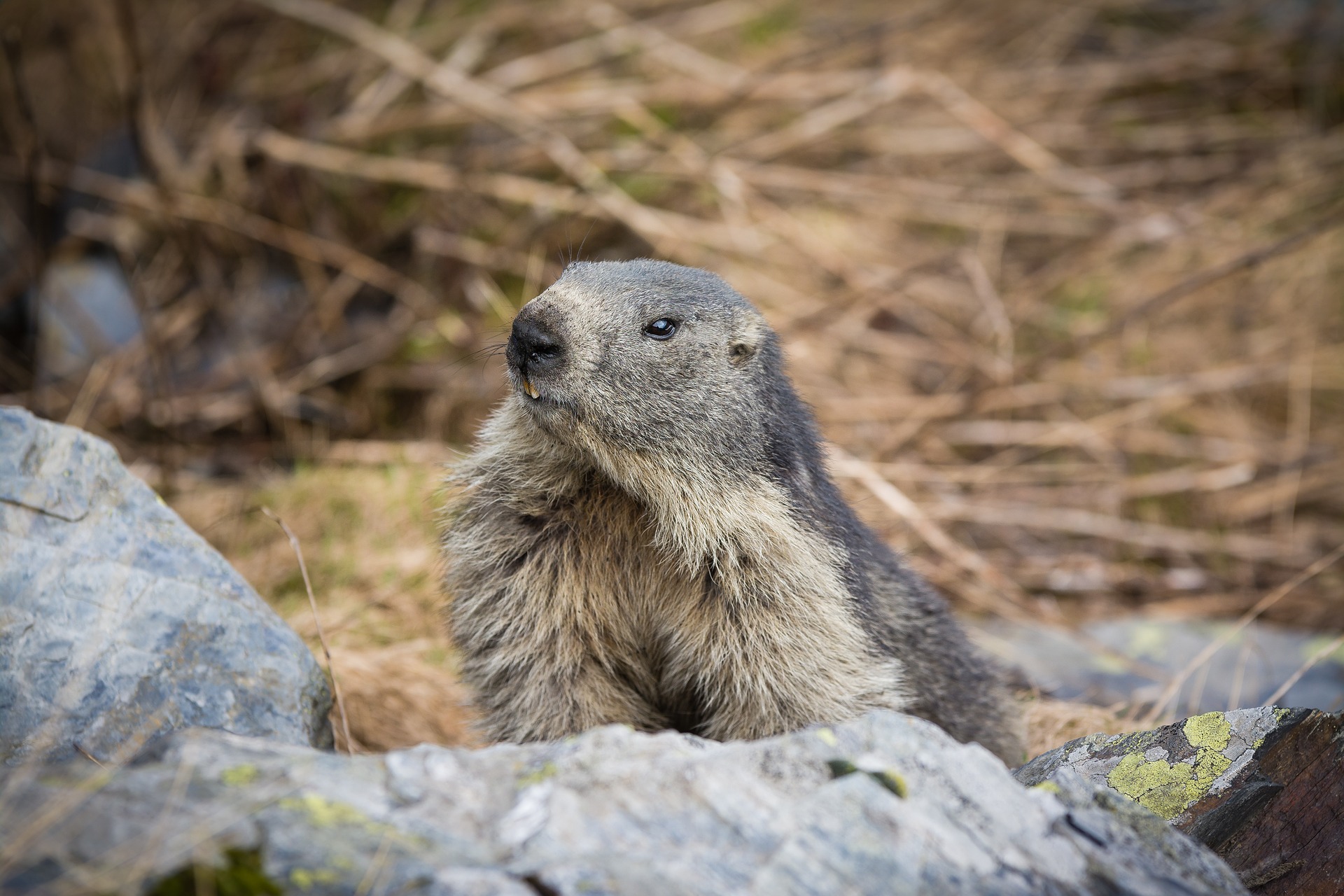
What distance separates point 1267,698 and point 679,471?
11.4 feet

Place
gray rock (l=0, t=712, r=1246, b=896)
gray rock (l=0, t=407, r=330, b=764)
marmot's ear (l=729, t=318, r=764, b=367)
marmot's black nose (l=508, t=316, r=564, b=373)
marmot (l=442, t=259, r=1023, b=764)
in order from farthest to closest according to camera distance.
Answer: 1. marmot's ear (l=729, t=318, r=764, b=367)
2. marmot (l=442, t=259, r=1023, b=764)
3. marmot's black nose (l=508, t=316, r=564, b=373)
4. gray rock (l=0, t=407, r=330, b=764)
5. gray rock (l=0, t=712, r=1246, b=896)

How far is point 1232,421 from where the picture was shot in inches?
361

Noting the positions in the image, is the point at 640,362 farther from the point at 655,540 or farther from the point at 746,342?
the point at 655,540

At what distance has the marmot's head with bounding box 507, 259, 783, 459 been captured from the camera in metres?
3.52

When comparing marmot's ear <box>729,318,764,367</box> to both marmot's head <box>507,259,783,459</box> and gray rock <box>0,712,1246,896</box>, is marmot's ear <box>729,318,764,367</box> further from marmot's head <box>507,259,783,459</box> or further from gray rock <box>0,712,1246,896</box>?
gray rock <box>0,712,1246,896</box>

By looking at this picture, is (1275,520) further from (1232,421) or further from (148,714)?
(148,714)

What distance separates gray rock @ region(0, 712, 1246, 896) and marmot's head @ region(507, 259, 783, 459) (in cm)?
122

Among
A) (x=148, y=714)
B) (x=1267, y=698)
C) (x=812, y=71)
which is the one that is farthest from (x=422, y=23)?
(x=1267, y=698)

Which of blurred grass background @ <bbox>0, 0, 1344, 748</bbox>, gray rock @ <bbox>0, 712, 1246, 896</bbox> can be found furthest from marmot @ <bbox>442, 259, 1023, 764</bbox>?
blurred grass background @ <bbox>0, 0, 1344, 748</bbox>

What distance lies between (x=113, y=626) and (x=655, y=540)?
5.93ft

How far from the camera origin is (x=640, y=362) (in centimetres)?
361

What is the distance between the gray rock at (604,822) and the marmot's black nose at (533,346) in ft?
4.39

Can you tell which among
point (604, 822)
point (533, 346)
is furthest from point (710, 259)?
point (604, 822)

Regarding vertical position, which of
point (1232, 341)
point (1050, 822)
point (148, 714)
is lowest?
point (148, 714)
